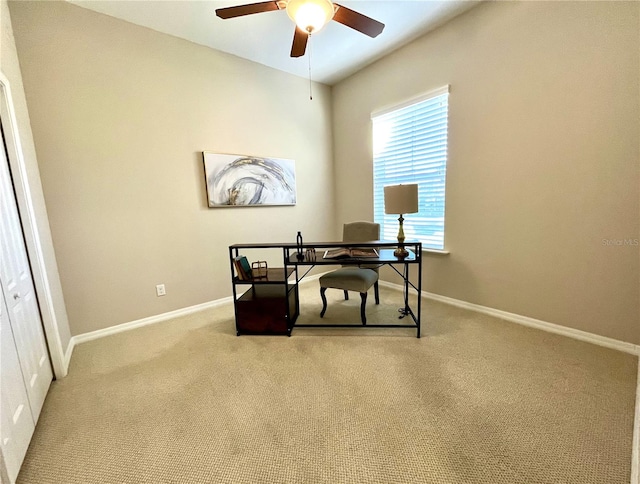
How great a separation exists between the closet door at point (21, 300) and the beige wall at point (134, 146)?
0.70m

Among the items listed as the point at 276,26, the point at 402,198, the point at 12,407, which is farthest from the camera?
the point at 276,26

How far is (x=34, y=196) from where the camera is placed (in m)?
1.84

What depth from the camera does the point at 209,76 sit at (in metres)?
2.82

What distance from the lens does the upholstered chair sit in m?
2.47

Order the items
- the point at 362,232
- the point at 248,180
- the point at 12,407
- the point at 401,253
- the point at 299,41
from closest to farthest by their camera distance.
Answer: the point at 12,407 → the point at 299,41 → the point at 401,253 → the point at 362,232 → the point at 248,180

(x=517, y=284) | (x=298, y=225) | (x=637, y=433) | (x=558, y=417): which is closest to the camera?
(x=637, y=433)

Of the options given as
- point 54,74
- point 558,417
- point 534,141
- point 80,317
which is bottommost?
point 558,417

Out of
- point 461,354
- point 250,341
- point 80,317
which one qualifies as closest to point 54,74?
point 80,317

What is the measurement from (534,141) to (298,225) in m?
2.71

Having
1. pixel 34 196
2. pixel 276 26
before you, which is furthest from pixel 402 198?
pixel 34 196

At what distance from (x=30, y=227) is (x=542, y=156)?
12.7 feet

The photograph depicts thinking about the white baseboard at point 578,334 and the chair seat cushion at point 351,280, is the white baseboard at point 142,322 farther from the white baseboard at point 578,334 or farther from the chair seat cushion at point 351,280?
the white baseboard at point 578,334

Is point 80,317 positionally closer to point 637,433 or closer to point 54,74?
point 54,74

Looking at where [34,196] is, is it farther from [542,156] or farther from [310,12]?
[542,156]
